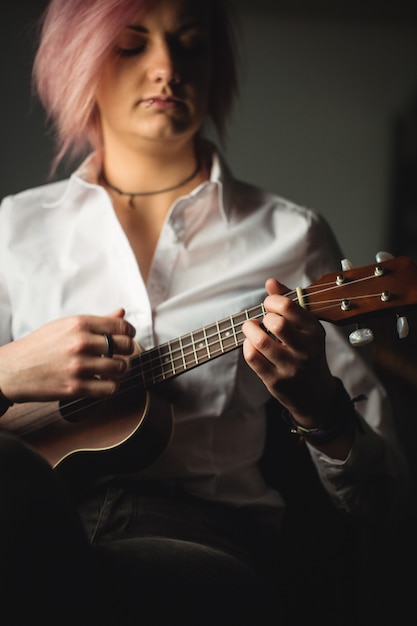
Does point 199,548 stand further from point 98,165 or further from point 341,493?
point 98,165

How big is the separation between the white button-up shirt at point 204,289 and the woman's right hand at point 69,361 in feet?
0.37

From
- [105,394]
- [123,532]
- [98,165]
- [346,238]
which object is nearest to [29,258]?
[98,165]

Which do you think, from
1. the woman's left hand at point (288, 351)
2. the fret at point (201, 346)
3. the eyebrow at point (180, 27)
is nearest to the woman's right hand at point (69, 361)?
the fret at point (201, 346)

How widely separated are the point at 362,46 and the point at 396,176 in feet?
1.09

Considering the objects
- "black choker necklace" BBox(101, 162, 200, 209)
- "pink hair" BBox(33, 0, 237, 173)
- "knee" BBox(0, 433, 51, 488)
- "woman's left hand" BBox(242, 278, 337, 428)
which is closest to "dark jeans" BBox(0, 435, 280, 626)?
"knee" BBox(0, 433, 51, 488)

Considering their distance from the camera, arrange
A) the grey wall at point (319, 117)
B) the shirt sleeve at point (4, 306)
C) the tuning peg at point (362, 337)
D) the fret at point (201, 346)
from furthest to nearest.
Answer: the grey wall at point (319, 117) < the shirt sleeve at point (4, 306) < the fret at point (201, 346) < the tuning peg at point (362, 337)

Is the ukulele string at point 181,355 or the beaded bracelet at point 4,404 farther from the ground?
the ukulele string at point 181,355

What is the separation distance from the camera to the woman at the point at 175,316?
3.11 ft

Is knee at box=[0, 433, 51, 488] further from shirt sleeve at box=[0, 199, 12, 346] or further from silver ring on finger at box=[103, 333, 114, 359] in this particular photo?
shirt sleeve at box=[0, 199, 12, 346]

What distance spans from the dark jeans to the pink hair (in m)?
0.68

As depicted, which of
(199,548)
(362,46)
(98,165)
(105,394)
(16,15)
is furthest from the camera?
(362,46)

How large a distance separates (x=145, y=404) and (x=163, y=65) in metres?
0.54

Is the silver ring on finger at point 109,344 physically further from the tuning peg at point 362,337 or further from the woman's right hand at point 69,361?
the tuning peg at point 362,337

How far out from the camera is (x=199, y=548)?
92 centimetres
